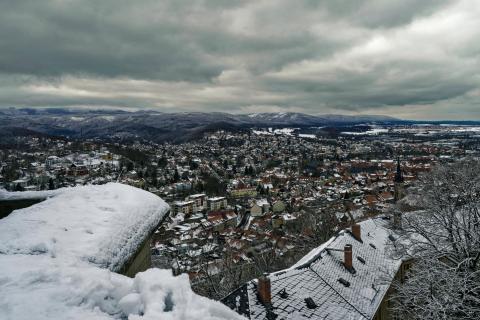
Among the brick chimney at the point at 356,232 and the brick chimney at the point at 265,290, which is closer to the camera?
the brick chimney at the point at 265,290

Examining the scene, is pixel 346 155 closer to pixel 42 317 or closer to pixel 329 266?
pixel 329 266

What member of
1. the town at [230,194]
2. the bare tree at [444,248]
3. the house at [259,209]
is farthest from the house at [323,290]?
the house at [259,209]

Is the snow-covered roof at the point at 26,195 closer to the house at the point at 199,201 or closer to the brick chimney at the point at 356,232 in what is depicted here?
the brick chimney at the point at 356,232

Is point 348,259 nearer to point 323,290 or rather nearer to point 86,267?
point 323,290

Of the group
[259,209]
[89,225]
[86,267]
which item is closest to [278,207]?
[259,209]

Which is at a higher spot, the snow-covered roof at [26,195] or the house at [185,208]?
the snow-covered roof at [26,195]

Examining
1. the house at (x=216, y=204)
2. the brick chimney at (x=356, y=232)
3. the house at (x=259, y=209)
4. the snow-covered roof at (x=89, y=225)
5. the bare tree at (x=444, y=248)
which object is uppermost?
the snow-covered roof at (x=89, y=225)

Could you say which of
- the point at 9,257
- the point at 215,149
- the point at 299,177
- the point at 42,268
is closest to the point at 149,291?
the point at 42,268
